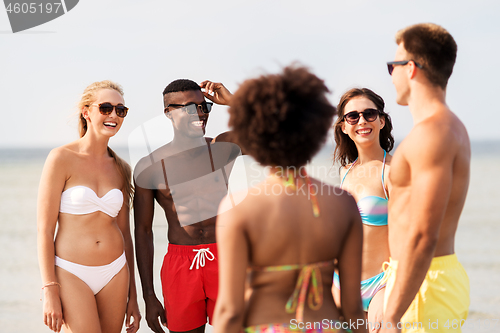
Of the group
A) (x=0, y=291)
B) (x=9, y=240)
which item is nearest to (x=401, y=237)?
(x=0, y=291)

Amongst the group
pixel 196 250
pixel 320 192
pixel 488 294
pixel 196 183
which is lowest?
pixel 488 294

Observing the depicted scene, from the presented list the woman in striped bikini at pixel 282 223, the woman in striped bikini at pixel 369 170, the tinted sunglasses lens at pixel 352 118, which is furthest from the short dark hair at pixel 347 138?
the woman in striped bikini at pixel 282 223

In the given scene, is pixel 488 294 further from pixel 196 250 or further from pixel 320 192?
pixel 320 192

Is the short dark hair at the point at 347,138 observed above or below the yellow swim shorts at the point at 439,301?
above

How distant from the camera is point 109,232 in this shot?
3.47 m

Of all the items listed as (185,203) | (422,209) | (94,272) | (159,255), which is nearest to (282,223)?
(422,209)

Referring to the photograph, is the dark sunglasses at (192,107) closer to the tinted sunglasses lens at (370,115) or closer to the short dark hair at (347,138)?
the short dark hair at (347,138)

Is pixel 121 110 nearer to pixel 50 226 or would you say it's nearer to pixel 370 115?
pixel 50 226

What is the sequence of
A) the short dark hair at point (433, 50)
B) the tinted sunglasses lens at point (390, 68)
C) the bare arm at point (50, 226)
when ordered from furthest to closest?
the bare arm at point (50, 226)
the tinted sunglasses lens at point (390, 68)
the short dark hair at point (433, 50)

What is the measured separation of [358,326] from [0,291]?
9388 mm

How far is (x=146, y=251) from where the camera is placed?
12.2 feet

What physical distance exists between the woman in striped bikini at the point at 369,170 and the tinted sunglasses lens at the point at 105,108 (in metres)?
2.07

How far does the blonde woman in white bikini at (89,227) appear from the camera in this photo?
3.25 meters

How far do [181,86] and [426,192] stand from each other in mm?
2359
